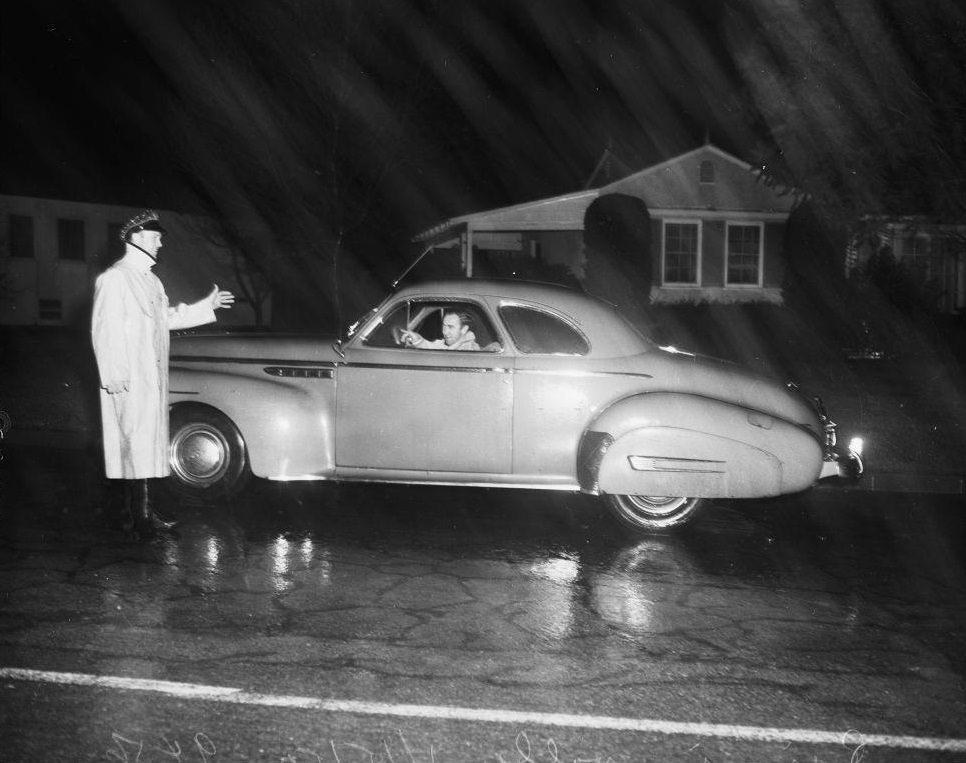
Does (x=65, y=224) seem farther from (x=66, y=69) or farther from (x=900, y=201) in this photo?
(x=900, y=201)

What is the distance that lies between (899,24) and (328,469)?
7580 millimetres

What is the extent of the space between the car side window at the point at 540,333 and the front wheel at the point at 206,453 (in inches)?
81.8

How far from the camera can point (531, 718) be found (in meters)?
3.92

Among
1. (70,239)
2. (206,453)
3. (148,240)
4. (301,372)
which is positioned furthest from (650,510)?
(70,239)

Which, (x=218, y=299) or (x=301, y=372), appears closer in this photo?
(x=218, y=299)

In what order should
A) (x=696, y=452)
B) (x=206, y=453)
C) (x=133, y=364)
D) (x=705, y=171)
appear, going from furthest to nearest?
1. (x=705, y=171)
2. (x=206, y=453)
3. (x=696, y=452)
4. (x=133, y=364)

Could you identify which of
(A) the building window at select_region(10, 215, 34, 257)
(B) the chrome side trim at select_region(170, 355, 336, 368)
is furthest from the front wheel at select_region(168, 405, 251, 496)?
(A) the building window at select_region(10, 215, 34, 257)

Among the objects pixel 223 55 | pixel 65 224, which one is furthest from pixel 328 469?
pixel 65 224

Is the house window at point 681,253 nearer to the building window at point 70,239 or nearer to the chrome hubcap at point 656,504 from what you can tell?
the building window at point 70,239

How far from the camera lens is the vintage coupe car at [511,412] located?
22.0 feet

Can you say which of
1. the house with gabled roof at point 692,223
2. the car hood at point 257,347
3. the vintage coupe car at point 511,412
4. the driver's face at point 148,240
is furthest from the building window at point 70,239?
the driver's face at point 148,240

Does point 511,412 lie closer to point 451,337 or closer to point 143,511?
point 451,337

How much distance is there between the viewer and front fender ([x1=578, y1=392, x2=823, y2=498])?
21.9ft

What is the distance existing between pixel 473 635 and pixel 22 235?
28.8m
